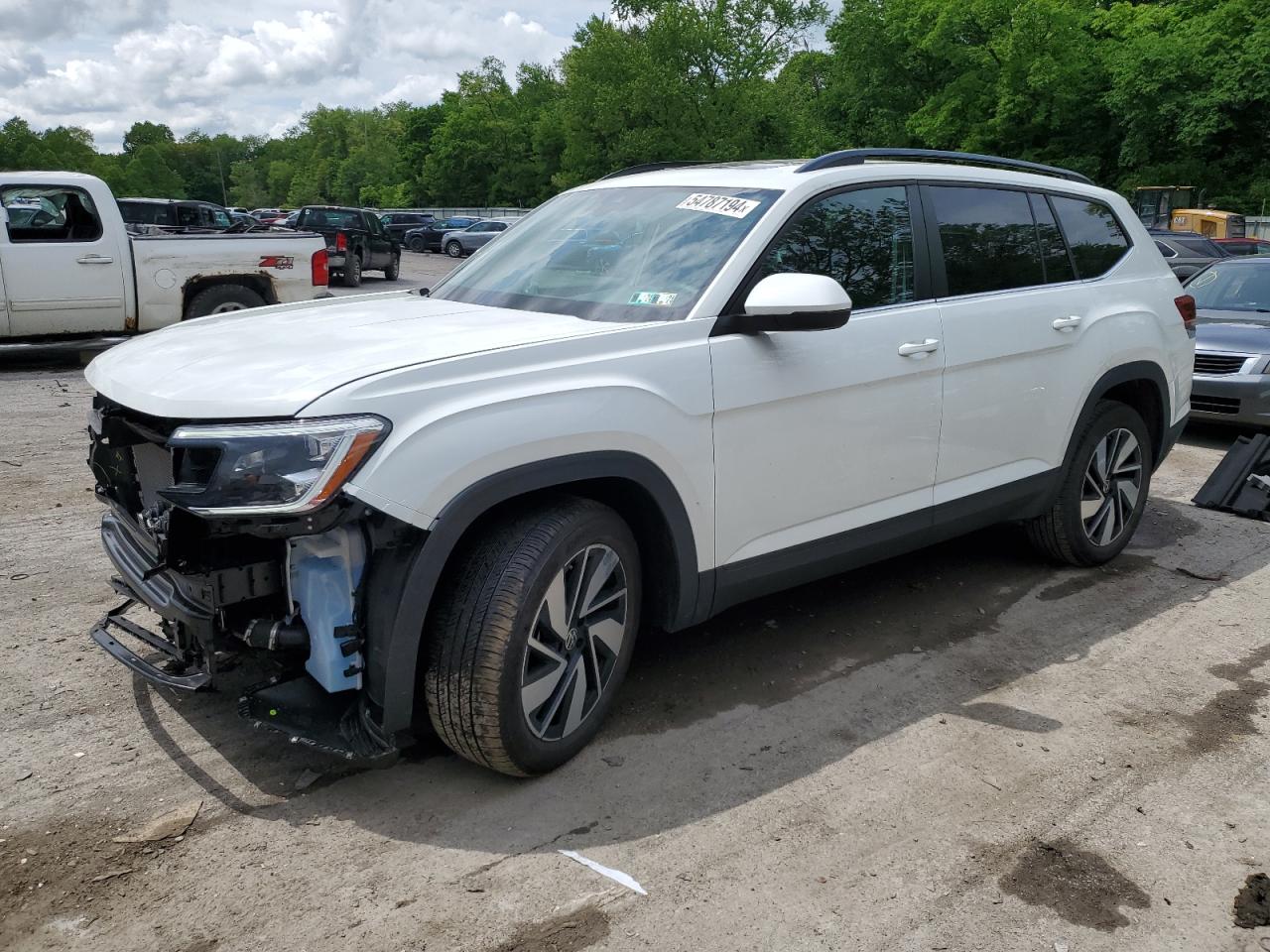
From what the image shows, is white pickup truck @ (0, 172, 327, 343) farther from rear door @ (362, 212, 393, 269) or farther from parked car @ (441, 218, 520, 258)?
parked car @ (441, 218, 520, 258)

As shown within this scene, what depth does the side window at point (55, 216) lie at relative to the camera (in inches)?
428

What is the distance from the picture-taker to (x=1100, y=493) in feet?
17.2

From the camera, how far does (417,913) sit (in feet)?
8.77

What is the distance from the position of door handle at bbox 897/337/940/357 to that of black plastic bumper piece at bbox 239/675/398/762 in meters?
2.30

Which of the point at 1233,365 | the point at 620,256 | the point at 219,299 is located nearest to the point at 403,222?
the point at 219,299

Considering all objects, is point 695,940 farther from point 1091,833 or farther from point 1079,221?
point 1079,221

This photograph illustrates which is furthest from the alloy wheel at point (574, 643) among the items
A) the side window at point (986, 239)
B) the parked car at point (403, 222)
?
the parked car at point (403, 222)

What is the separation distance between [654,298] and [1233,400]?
21.7ft

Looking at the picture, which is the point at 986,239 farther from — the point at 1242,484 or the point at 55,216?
the point at 55,216

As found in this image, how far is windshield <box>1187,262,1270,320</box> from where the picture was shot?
31.0 feet

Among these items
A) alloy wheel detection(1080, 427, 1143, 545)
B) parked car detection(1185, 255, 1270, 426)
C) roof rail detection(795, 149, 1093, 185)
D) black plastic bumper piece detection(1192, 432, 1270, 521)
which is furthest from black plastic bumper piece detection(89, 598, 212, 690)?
parked car detection(1185, 255, 1270, 426)

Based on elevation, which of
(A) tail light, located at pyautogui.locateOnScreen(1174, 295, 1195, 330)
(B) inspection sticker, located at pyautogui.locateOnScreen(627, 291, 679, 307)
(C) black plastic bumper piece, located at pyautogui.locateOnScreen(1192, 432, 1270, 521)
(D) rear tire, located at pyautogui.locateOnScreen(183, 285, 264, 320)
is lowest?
(C) black plastic bumper piece, located at pyautogui.locateOnScreen(1192, 432, 1270, 521)

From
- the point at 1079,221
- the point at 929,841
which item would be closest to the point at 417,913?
the point at 929,841

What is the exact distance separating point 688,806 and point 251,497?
5.03ft
